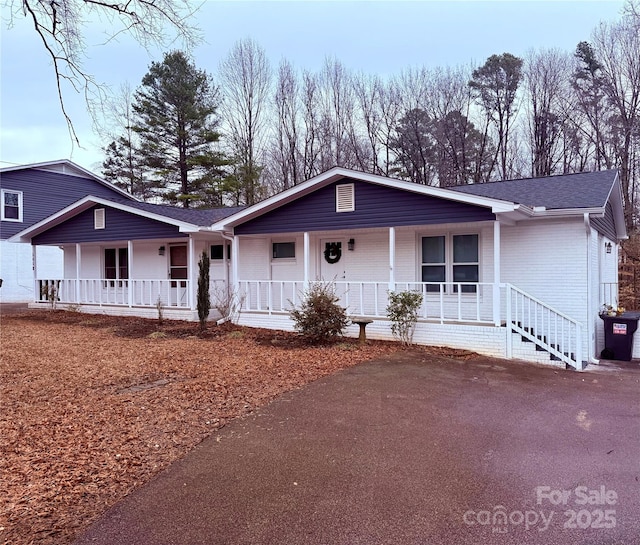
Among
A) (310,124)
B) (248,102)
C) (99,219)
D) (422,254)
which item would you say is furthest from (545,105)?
(99,219)

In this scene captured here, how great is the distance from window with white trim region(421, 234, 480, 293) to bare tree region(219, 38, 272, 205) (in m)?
16.8

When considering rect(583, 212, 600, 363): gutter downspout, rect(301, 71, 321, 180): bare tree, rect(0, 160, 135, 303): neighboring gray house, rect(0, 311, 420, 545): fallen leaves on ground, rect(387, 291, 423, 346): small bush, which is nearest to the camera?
rect(0, 311, 420, 545): fallen leaves on ground

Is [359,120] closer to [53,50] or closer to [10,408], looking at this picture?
[53,50]

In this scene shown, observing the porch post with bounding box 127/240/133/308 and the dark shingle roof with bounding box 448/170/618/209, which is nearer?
the dark shingle roof with bounding box 448/170/618/209

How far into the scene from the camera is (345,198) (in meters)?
10.6

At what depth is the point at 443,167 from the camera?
2411cm

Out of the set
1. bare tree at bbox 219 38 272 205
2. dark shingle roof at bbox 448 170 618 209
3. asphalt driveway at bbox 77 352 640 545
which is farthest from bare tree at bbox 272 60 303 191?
asphalt driveway at bbox 77 352 640 545

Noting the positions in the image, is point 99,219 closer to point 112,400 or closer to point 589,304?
point 112,400

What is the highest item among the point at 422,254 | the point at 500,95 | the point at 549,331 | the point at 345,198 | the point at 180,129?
the point at 500,95

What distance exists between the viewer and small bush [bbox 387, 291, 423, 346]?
30.5ft

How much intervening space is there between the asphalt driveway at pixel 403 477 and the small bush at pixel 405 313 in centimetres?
349

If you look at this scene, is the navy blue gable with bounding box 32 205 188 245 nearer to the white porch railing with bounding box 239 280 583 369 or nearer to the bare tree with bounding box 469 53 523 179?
the white porch railing with bounding box 239 280 583 369

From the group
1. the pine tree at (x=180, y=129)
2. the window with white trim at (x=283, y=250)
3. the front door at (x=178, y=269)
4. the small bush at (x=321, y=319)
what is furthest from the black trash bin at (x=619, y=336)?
the pine tree at (x=180, y=129)

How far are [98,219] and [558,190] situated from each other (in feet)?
44.5
